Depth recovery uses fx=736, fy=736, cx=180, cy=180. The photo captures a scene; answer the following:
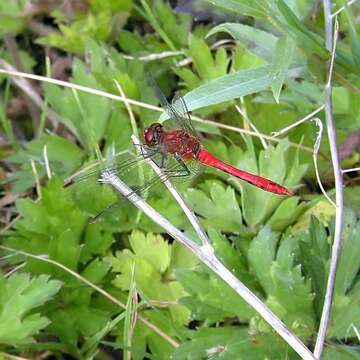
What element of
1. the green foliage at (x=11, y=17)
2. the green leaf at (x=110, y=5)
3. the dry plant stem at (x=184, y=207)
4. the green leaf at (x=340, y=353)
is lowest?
the green leaf at (x=340, y=353)

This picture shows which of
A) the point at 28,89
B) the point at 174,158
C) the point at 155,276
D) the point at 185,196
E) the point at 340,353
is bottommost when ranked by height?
the point at 340,353

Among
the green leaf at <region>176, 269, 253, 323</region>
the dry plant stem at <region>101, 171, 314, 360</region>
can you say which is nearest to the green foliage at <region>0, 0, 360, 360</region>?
the green leaf at <region>176, 269, 253, 323</region>

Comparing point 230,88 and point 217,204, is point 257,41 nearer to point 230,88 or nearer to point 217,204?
point 230,88

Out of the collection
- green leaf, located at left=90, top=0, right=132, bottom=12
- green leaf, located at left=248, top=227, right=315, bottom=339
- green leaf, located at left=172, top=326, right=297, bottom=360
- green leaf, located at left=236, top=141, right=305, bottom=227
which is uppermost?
green leaf, located at left=90, top=0, right=132, bottom=12

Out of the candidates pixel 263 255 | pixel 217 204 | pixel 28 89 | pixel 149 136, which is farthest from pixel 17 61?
→ pixel 263 255

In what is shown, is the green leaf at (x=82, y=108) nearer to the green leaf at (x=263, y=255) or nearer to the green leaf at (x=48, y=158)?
the green leaf at (x=48, y=158)

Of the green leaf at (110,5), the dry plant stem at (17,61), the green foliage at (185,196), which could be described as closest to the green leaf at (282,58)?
the green foliage at (185,196)

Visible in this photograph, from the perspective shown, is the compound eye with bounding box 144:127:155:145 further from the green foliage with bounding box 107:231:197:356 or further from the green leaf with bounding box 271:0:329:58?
the green leaf with bounding box 271:0:329:58
